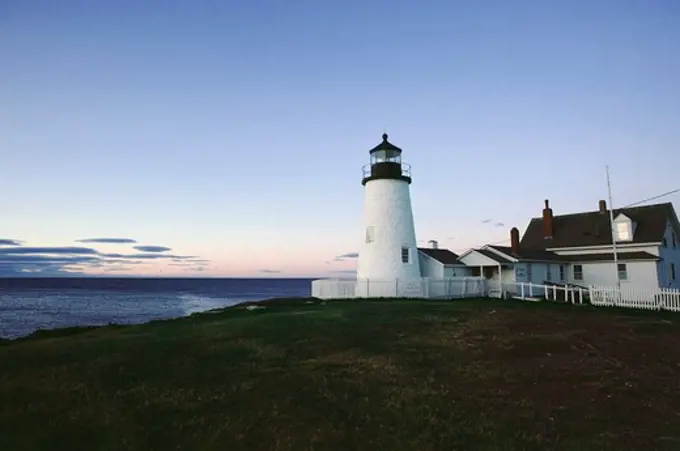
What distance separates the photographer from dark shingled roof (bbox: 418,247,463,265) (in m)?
31.9

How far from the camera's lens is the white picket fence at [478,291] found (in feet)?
83.0

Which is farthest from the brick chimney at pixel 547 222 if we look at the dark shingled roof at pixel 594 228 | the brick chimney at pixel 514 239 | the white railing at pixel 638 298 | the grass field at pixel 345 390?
the grass field at pixel 345 390

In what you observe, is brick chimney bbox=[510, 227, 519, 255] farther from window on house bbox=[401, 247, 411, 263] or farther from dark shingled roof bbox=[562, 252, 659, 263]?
window on house bbox=[401, 247, 411, 263]

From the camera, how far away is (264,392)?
9.59 m

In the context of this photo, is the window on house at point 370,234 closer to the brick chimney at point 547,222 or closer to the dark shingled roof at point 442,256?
the dark shingled roof at point 442,256

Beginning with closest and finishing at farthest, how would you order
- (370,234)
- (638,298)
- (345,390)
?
(345,390) → (638,298) → (370,234)

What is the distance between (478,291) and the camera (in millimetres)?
30875

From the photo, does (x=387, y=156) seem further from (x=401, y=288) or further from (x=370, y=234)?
(x=401, y=288)

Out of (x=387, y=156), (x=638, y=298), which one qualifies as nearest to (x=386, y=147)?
(x=387, y=156)

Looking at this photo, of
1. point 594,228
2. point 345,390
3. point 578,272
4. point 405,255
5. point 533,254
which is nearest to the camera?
point 345,390

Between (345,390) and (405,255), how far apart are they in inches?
798

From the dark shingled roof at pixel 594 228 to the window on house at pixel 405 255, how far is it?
1346cm

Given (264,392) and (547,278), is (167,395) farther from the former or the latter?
(547,278)

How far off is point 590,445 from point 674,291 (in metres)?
19.7
